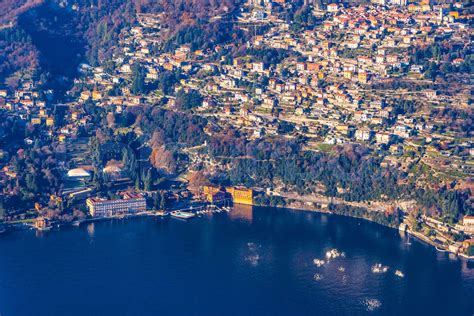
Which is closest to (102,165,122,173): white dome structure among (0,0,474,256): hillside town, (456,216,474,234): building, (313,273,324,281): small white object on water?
(0,0,474,256): hillside town

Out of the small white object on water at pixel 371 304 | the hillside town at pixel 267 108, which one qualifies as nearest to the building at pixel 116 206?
the hillside town at pixel 267 108

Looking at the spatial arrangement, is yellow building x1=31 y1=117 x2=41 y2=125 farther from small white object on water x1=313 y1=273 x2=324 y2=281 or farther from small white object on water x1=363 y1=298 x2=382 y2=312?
small white object on water x1=363 y1=298 x2=382 y2=312

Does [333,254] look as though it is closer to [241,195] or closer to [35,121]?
[241,195]

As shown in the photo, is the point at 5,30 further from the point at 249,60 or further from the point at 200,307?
the point at 200,307

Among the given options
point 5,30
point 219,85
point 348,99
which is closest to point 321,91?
point 348,99

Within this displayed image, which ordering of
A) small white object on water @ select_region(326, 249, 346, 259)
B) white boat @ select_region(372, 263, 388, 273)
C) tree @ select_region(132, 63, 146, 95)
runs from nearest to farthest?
white boat @ select_region(372, 263, 388, 273) < small white object on water @ select_region(326, 249, 346, 259) < tree @ select_region(132, 63, 146, 95)

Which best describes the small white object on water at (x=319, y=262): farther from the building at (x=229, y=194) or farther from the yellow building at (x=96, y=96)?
the yellow building at (x=96, y=96)
